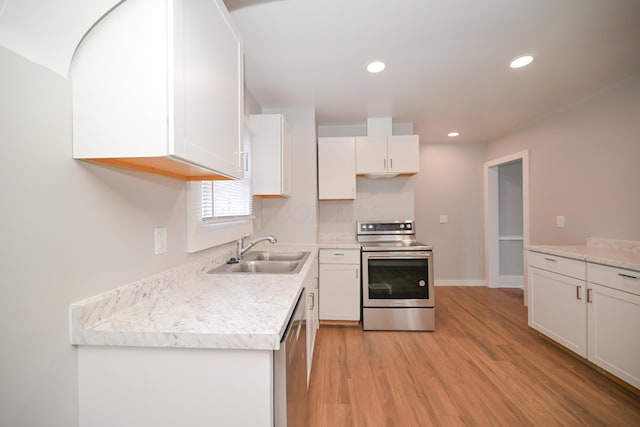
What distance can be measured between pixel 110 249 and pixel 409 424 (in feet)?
5.81

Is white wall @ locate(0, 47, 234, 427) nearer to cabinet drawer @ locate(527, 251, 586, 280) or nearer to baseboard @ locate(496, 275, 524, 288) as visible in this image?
cabinet drawer @ locate(527, 251, 586, 280)

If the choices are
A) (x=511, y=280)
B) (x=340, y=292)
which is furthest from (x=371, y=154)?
(x=511, y=280)

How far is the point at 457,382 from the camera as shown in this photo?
1845mm

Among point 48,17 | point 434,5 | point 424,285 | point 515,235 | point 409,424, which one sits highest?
point 434,5

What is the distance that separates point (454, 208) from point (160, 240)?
415cm

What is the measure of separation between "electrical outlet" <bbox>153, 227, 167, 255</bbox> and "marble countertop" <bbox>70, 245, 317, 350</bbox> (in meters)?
0.12

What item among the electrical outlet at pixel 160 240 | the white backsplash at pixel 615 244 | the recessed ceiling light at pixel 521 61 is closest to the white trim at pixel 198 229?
the electrical outlet at pixel 160 240

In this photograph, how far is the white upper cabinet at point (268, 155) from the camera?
2412mm

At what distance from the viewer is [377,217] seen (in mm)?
3383

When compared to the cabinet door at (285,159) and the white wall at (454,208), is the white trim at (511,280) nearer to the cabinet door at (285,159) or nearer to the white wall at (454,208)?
the white wall at (454,208)

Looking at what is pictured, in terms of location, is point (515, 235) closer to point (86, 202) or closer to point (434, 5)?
point (434, 5)

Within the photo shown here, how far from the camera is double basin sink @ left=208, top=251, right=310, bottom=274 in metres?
1.74

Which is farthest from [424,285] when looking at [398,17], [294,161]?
[398,17]

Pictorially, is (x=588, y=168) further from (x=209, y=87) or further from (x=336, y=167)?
(x=209, y=87)
